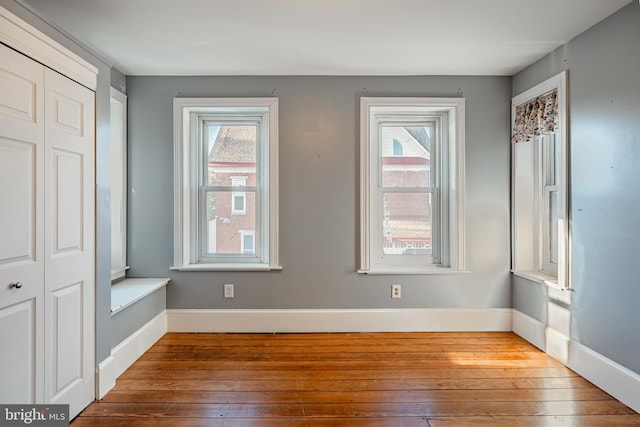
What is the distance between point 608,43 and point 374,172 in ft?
6.20

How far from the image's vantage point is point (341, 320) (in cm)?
331

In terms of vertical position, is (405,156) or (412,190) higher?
(405,156)

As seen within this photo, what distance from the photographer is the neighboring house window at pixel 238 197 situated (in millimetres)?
3496

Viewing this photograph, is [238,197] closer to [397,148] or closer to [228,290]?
[228,290]

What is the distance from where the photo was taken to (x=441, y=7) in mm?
2172

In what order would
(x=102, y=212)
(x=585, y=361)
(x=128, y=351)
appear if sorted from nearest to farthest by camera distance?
(x=102, y=212)
(x=585, y=361)
(x=128, y=351)

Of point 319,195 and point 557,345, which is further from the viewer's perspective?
point 319,195

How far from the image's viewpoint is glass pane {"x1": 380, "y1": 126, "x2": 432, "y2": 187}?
3.51 meters

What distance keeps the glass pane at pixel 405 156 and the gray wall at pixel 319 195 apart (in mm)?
370

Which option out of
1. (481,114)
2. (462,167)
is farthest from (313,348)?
(481,114)

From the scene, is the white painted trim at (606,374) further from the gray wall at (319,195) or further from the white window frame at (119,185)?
the white window frame at (119,185)

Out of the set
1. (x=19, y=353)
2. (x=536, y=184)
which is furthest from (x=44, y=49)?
(x=536, y=184)

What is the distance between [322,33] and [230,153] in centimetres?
151

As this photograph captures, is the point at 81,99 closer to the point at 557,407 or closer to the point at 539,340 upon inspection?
the point at 557,407
